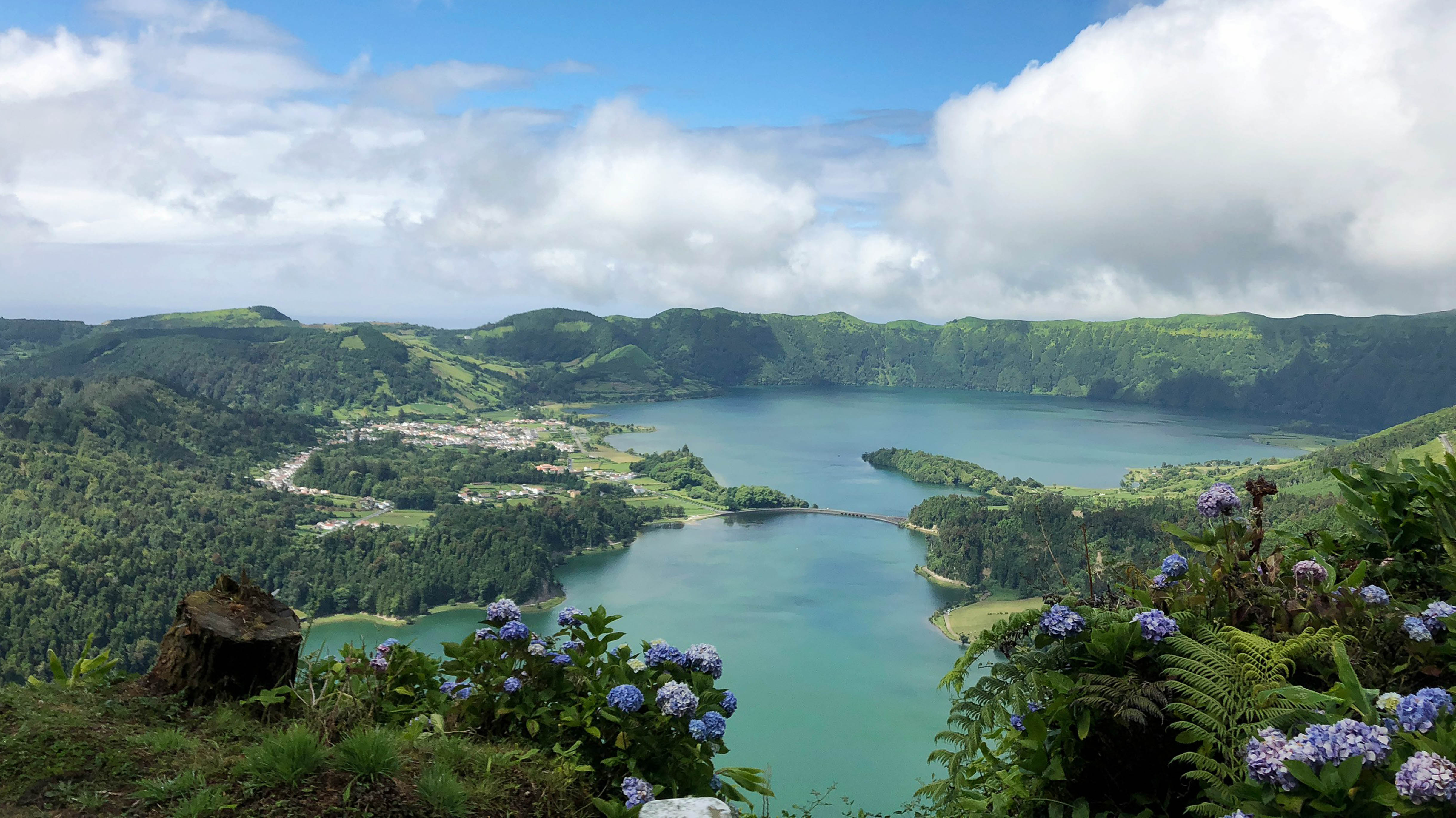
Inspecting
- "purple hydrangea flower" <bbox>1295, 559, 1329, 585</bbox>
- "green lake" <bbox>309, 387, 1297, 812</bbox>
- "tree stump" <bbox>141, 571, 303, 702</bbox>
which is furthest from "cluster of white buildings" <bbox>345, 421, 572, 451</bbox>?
"purple hydrangea flower" <bbox>1295, 559, 1329, 585</bbox>

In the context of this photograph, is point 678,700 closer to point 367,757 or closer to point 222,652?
point 367,757

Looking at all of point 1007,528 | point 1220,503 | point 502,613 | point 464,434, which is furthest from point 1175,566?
point 464,434

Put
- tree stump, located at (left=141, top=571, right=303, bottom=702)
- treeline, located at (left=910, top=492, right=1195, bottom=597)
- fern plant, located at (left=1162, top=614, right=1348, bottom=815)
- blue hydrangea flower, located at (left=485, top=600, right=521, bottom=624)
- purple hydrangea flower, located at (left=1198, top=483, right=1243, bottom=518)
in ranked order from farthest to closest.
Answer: treeline, located at (left=910, top=492, right=1195, bottom=597) < blue hydrangea flower, located at (left=485, top=600, right=521, bottom=624) < tree stump, located at (left=141, top=571, right=303, bottom=702) < purple hydrangea flower, located at (left=1198, top=483, right=1243, bottom=518) < fern plant, located at (left=1162, top=614, right=1348, bottom=815)

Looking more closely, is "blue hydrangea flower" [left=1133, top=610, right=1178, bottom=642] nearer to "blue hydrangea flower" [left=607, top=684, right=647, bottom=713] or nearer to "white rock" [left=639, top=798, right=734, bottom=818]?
"white rock" [left=639, top=798, right=734, bottom=818]

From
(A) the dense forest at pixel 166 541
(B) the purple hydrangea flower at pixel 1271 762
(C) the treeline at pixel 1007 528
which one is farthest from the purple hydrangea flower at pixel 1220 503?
(C) the treeline at pixel 1007 528

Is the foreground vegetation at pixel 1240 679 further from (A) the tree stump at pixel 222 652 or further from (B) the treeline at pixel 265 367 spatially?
(B) the treeline at pixel 265 367

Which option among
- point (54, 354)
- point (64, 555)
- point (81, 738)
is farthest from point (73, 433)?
point (81, 738)

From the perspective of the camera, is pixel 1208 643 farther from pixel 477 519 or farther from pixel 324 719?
pixel 477 519
